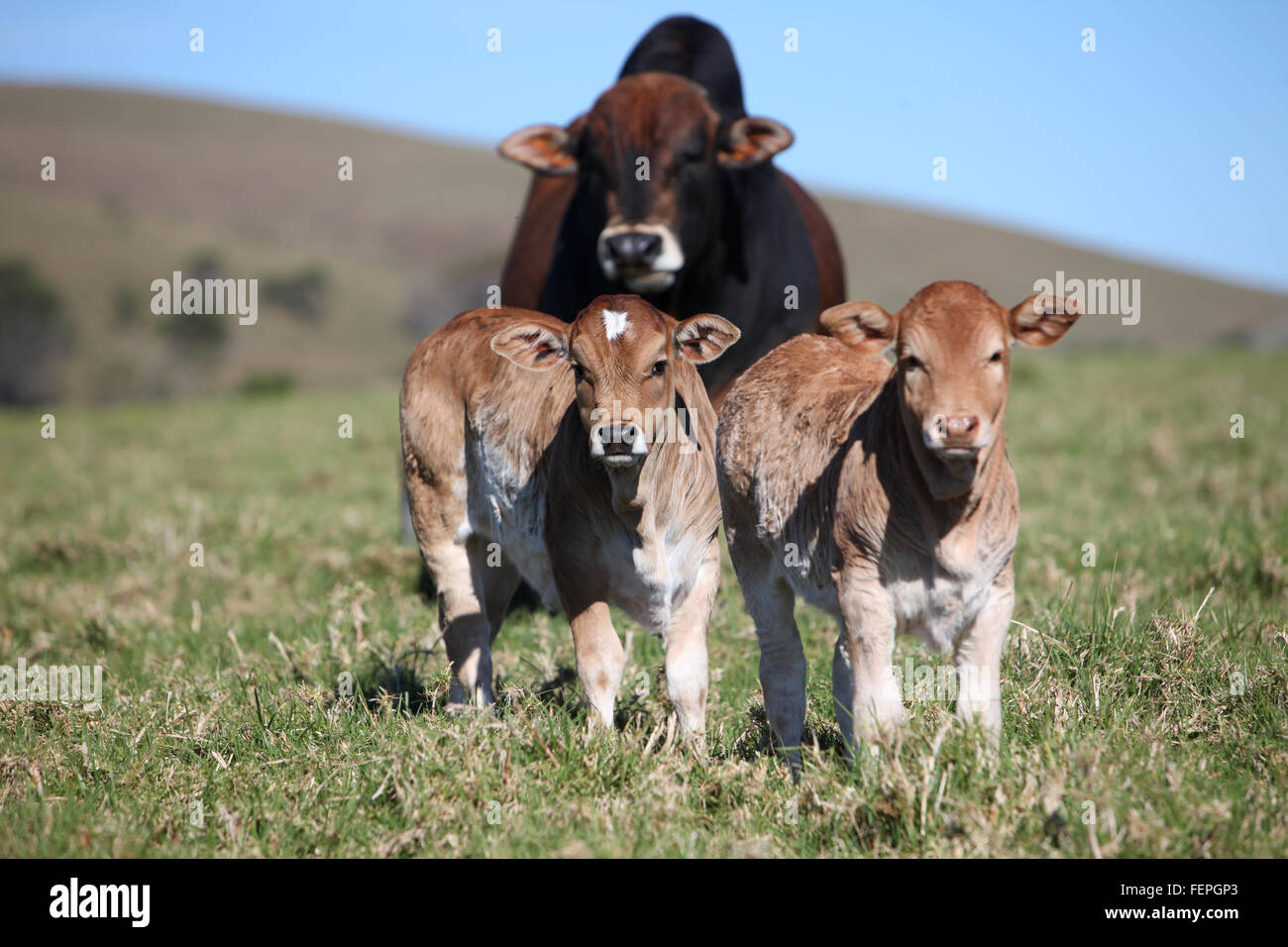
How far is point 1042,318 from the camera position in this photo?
4176mm

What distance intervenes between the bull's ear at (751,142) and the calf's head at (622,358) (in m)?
2.85

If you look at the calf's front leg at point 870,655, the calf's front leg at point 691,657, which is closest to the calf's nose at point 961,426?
the calf's front leg at point 870,655

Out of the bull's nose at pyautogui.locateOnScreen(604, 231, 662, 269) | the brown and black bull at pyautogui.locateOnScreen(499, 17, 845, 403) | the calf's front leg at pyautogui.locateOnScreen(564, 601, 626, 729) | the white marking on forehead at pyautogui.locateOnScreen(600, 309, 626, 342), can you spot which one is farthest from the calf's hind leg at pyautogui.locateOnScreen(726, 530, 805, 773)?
the brown and black bull at pyautogui.locateOnScreen(499, 17, 845, 403)

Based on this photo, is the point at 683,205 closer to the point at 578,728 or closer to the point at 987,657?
the point at 578,728

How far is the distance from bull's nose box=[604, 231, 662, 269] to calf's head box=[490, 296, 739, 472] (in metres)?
1.63

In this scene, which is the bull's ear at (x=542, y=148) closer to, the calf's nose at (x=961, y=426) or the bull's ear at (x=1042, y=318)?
the bull's ear at (x=1042, y=318)

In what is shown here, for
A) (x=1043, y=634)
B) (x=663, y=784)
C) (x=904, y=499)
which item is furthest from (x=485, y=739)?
(x=1043, y=634)

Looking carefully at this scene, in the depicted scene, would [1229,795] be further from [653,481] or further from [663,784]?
[653,481]

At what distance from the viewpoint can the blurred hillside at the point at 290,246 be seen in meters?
51.0

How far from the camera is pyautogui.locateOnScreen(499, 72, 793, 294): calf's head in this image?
22.2 ft

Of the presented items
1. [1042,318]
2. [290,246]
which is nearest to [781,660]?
[1042,318]

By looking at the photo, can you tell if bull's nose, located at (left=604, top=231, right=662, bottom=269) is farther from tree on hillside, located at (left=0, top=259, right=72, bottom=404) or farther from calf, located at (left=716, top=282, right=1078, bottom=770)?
tree on hillside, located at (left=0, top=259, right=72, bottom=404)

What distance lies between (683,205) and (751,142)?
29.2 inches
